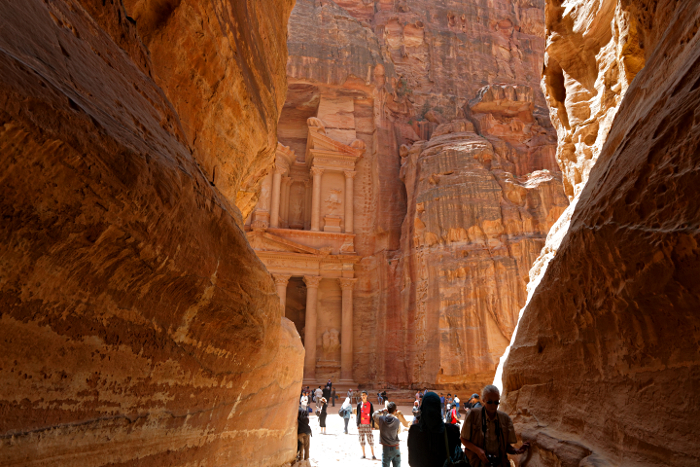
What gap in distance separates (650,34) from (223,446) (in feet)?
18.2

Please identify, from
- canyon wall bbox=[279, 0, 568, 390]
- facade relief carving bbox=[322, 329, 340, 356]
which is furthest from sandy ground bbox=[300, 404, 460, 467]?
facade relief carving bbox=[322, 329, 340, 356]

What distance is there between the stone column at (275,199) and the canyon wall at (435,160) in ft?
8.92

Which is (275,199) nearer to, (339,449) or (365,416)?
(339,449)

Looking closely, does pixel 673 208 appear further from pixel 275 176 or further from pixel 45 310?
pixel 275 176

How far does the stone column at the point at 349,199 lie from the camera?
27.0 metres

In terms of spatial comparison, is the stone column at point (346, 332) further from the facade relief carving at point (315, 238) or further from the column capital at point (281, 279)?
the column capital at point (281, 279)

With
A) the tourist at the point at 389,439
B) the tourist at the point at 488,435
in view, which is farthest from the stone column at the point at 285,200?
the tourist at the point at 488,435

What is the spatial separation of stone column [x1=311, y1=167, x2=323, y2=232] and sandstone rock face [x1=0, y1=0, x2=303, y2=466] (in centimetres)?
2170

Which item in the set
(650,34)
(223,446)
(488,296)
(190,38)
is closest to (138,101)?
(190,38)

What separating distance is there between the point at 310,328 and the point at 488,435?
21525 mm

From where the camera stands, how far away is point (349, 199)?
2734 cm

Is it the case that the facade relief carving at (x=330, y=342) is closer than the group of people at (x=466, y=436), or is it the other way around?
the group of people at (x=466, y=436)

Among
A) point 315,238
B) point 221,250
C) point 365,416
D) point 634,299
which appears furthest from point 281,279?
point 634,299

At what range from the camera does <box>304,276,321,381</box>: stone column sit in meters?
23.8
